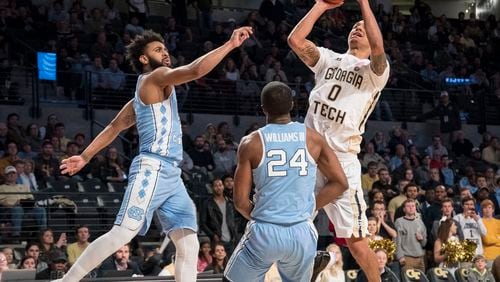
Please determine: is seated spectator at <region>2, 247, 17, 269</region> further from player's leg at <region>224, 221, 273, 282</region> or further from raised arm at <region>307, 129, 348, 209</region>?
player's leg at <region>224, 221, 273, 282</region>

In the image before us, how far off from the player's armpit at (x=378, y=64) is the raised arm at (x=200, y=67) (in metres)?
1.18

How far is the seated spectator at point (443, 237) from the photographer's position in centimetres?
1161

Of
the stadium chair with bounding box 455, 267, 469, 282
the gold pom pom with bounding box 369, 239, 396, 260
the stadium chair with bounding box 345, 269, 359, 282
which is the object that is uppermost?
the gold pom pom with bounding box 369, 239, 396, 260

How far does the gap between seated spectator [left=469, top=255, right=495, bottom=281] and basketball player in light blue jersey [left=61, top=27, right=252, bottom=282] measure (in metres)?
5.12

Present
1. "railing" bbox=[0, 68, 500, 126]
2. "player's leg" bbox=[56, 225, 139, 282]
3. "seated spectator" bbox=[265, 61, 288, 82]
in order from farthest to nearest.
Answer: "seated spectator" bbox=[265, 61, 288, 82]
"railing" bbox=[0, 68, 500, 126]
"player's leg" bbox=[56, 225, 139, 282]

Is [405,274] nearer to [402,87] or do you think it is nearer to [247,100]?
[247,100]

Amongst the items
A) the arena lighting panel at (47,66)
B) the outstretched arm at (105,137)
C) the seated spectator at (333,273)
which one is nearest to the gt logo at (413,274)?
the seated spectator at (333,273)

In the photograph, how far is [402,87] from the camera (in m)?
19.4

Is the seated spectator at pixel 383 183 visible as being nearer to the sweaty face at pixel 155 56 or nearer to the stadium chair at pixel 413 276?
the stadium chair at pixel 413 276

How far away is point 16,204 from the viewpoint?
11.5 m

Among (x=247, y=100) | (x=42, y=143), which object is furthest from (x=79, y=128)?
(x=247, y=100)

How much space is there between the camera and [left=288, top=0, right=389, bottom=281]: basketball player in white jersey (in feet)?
21.6

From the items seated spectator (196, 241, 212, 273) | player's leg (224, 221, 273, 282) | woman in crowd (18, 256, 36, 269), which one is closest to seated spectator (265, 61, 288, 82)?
seated spectator (196, 241, 212, 273)

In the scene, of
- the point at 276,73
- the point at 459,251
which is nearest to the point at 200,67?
the point at 459,251
